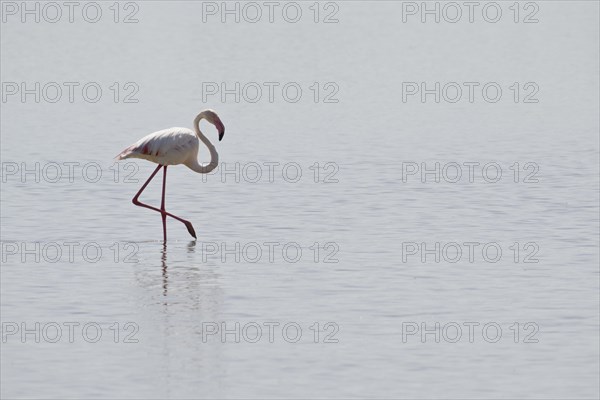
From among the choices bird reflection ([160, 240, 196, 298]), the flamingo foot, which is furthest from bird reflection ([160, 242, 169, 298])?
the flamingo foot

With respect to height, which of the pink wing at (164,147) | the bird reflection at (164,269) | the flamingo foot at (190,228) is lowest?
the bird reflection at (164,269)

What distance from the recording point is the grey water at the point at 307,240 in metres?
10.4

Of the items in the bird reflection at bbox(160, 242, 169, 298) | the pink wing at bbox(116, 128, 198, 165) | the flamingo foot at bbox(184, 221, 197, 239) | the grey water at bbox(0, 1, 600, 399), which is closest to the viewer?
the grey water at bbox(0, 1, 600, 399)

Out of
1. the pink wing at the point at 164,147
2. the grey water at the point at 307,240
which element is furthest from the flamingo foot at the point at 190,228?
the pink wing at the point at 164,147

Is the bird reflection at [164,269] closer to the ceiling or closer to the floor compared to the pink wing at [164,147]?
closer to the floor

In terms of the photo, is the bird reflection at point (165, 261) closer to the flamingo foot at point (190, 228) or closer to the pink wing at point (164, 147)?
the flamingo foot at point (190, 228)

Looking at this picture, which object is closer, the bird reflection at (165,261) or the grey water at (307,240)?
the grey water at (307,240)

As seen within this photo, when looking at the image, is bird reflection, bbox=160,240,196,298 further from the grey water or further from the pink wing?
the pink wing

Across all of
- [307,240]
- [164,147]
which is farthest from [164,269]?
[164,147]

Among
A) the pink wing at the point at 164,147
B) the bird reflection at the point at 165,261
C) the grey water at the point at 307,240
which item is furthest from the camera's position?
the pink wing at the point at 164,147

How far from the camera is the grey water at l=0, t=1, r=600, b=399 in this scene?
10398 millimetres

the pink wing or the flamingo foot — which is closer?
the flamingo foot

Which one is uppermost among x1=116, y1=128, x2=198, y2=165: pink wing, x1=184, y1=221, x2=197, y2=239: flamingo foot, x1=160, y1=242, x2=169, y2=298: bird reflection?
x1=116, y1=128, x2=198, y2=165: pink wing

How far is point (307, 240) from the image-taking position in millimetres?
15641
